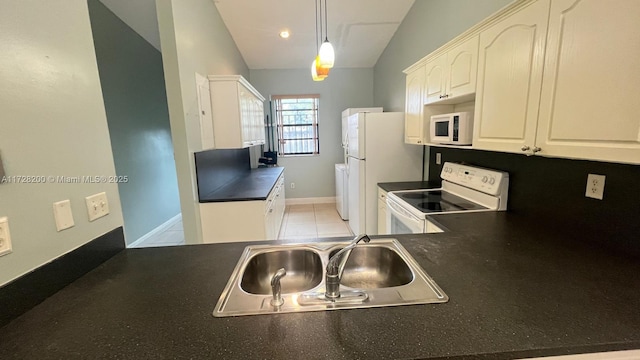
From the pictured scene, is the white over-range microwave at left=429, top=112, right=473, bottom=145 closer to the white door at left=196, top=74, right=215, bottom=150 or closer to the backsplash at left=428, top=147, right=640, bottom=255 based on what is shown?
the backsplash at left=428, top=147, right=640, bottom=255

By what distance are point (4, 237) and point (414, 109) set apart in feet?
9.55

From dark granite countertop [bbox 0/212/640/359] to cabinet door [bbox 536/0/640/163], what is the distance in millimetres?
511

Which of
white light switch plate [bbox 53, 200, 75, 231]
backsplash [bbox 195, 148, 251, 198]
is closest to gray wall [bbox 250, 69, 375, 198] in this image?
backsplash [bbox 195, 148, 251, 198]

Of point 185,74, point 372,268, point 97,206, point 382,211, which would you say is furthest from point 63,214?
point 382,211

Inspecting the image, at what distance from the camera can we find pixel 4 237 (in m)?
0.78

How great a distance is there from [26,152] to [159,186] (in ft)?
11.8

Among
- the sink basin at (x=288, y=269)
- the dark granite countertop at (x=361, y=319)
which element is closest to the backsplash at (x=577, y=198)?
the dark granite countertop at (x=361, y=319)

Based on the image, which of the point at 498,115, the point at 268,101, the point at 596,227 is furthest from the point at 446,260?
the point at 268,101

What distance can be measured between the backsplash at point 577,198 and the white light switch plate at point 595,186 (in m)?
0.02

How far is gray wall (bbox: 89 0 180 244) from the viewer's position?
311 centimetres

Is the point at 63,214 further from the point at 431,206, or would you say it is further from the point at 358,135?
the point at 358,135

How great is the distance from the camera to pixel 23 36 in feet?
2.78

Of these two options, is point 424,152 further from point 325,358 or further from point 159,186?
point 159,186

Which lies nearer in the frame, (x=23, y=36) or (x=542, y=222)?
(x=23, y=36)
